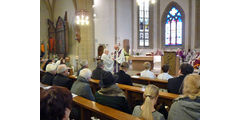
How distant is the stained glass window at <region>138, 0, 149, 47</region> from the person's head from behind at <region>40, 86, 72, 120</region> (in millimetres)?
15668

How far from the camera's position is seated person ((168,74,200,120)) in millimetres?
1721

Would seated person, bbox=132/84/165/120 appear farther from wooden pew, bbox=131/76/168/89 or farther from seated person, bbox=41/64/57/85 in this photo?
seated person, bbox=41/64/57/85

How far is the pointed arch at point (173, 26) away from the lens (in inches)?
624

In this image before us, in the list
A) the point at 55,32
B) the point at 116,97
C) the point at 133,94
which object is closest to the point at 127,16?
the point at 55,32

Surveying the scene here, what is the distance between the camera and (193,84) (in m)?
1.76

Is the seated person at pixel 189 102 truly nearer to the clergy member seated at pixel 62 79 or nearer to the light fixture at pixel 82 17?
the clergy member seated at pixel 62 79

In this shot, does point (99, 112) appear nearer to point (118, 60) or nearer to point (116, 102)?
point (116, 102)

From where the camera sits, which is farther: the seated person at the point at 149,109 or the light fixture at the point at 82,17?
the light fixture at the point at 82,17

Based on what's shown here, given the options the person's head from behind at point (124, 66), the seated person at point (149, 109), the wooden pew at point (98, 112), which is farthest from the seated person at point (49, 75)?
the seated person at point (149, 109)

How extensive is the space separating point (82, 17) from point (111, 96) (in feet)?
25.1

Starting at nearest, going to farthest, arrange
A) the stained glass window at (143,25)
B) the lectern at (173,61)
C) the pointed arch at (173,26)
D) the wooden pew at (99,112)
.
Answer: the wooden pew at (99,112)
the lectern at (173,61)
the pointed arch at (173,26)
the stained glass window at (143,25)
